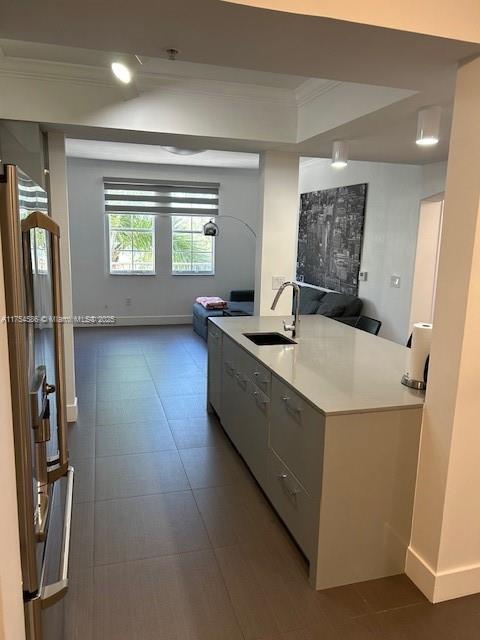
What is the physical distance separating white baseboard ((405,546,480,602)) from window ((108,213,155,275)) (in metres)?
6.77

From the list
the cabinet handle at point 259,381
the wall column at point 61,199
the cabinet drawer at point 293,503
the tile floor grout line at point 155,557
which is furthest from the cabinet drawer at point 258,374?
the wall column at point 61,199

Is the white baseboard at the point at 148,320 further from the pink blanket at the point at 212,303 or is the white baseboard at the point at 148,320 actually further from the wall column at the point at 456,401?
the wall column at the point at 456,401

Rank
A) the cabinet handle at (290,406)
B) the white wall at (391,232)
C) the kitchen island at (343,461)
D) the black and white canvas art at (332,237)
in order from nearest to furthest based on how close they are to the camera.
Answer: the kitchen island at (343,461) → the cabinet handle at (290,406) → the white wall at (391,232) → the black and white canvas art at (332,237)

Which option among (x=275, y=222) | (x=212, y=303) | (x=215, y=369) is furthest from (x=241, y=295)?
(x=215, y=369)

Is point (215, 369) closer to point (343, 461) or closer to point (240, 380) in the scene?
point (240, 380)

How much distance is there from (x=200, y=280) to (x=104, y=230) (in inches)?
71.4

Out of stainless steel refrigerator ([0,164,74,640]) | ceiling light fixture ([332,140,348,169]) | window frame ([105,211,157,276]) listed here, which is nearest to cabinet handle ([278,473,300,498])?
stainless steel refrigerator ([0,164,74,640])

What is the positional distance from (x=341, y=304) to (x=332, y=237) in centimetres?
119

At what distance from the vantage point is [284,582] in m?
2.23

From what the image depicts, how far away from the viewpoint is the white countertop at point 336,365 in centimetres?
218

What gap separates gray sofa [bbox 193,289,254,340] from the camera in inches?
288

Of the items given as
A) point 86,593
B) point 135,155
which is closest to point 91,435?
point 86,593

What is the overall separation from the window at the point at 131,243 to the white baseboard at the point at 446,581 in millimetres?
6775

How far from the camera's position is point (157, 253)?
324 inches
